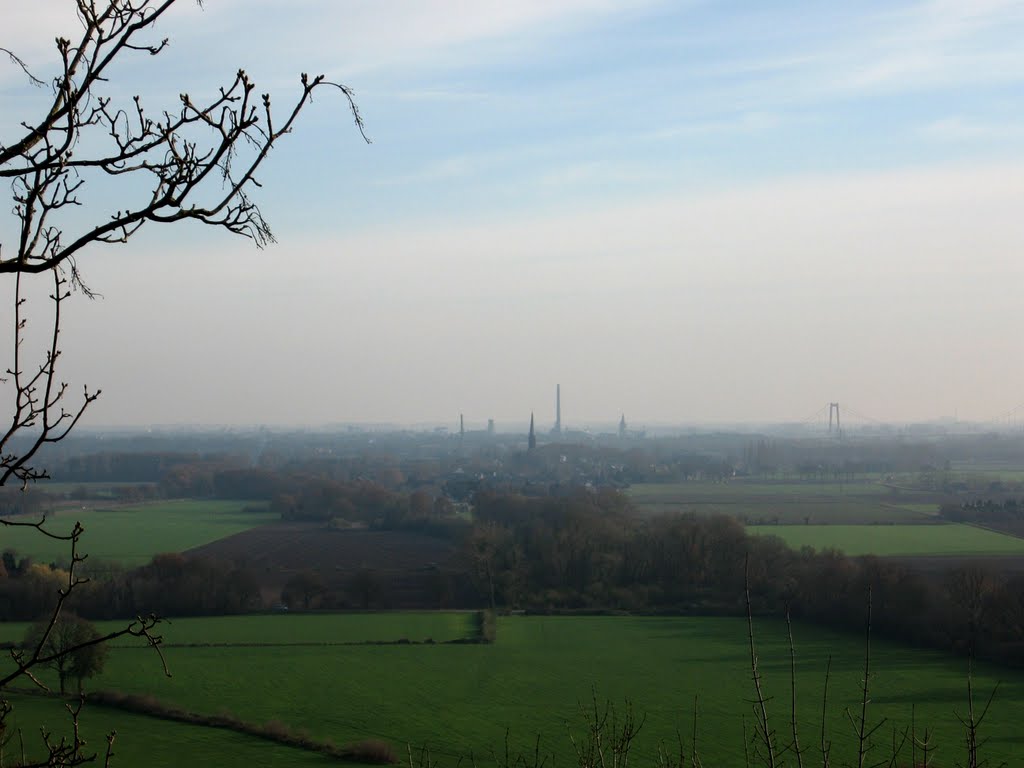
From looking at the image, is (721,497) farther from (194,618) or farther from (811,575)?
(194,618)

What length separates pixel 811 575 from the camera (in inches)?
1391

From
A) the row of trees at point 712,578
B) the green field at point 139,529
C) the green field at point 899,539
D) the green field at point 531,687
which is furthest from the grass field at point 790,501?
the green field at point 139,529

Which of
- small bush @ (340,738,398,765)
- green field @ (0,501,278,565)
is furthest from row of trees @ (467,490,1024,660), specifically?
green field @ (0,501,278,565)

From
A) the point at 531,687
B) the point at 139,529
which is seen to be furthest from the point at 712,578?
the point at 139,529

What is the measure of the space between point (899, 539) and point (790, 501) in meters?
24.0

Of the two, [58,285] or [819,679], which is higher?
[58,285]

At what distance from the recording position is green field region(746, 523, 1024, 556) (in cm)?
4409

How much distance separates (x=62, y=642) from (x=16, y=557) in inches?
749

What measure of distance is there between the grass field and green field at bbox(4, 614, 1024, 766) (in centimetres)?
2393

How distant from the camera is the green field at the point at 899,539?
4409cm

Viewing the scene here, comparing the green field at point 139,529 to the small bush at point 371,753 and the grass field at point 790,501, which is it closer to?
the small bush at point 371,753

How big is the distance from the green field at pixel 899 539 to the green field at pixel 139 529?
28.2m

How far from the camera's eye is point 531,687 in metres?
25.5

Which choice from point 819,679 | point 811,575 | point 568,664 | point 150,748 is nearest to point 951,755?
point 819,679
